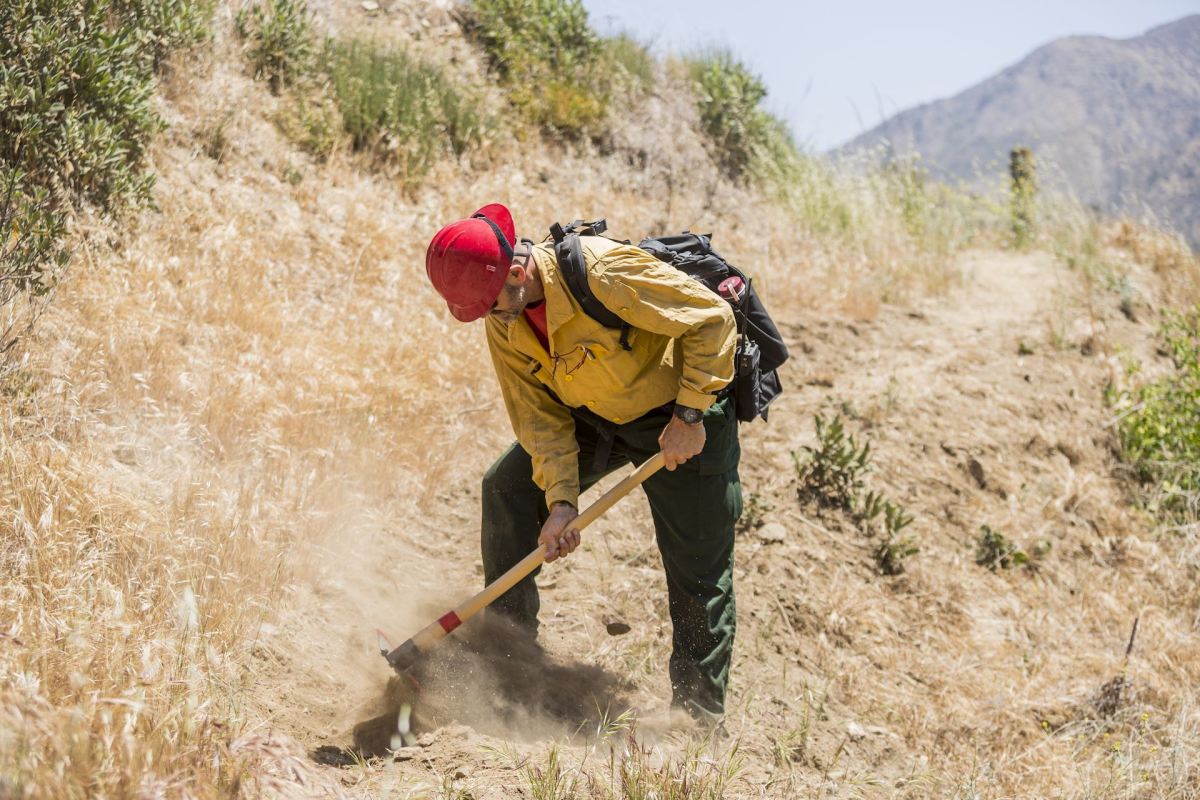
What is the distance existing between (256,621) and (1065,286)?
8.13 metres

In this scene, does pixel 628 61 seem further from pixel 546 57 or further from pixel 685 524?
pixel 685 524

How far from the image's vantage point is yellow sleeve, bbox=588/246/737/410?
2928mm

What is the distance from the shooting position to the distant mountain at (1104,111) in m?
75.2

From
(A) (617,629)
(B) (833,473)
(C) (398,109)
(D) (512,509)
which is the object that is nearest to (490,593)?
(D) (512,509)

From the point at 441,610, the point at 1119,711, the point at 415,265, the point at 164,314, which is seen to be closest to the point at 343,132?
the point at 415,265

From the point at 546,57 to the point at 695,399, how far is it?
23.1ft

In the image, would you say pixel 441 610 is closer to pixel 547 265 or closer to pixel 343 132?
pixel 547 265

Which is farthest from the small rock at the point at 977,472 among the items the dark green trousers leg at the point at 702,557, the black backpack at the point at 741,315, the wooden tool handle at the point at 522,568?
the wooden tool handle at the point at 522,568

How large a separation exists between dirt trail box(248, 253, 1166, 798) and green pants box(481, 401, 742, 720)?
344 millimetres

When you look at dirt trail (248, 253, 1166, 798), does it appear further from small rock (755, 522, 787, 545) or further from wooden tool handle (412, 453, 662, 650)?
wooden tool handle (412, 453, 662, 650)

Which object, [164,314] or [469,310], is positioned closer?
[469,310]

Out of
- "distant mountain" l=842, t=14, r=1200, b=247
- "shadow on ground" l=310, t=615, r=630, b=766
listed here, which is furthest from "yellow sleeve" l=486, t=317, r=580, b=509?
"distant mountain" l=842, t=14, r=1200, b=247

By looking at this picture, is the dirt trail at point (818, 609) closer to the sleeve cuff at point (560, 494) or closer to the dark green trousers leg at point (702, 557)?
the dark green trousers leg at point (702, 557)

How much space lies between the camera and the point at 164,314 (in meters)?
4.82
